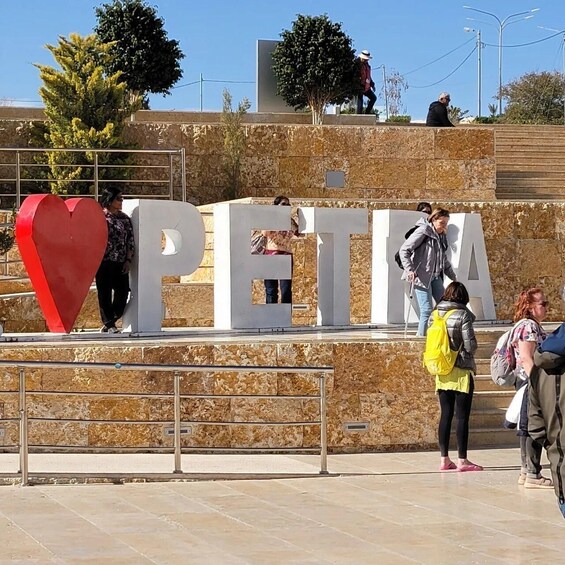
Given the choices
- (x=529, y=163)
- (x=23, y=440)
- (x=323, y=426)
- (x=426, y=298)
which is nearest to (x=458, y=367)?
(x=323, y=426)

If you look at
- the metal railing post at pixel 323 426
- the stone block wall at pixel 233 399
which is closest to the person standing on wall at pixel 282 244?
the stone block wall at pixel 233 399

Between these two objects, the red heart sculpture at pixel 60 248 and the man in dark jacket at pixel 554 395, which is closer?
the man in dark jacket at pixel 554 395

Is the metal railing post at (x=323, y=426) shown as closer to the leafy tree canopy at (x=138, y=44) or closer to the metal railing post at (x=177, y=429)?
the metal railing post at (x=177, y=429)

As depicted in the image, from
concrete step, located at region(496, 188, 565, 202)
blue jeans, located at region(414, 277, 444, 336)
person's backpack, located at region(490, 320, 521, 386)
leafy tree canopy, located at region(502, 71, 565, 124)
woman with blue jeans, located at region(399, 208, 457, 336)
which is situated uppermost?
leafy tree canopy, located at region(502, 71, 565, 124)

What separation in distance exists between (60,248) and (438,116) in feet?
37.8

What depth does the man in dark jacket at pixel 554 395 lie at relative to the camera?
21.2 ft

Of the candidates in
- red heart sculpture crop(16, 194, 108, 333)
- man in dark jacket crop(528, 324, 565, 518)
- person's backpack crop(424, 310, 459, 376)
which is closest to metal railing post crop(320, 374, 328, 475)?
person's backpack crop(424, 310, 459, 376)

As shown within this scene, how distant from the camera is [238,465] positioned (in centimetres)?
1232

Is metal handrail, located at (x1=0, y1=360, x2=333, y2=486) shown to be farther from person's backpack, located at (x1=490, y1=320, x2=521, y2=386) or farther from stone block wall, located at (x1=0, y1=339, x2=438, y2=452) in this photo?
person's backpack, located at (x1=490, y1=320, x2=521, y2=386)

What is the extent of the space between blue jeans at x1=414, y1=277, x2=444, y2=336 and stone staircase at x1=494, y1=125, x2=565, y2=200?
27.6ft

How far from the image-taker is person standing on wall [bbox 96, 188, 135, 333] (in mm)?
14844

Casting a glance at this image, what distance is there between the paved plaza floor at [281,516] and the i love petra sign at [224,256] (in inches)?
96.4

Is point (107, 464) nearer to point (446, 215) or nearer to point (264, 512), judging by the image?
point (264, 512)

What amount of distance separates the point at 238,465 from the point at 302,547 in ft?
12.3
